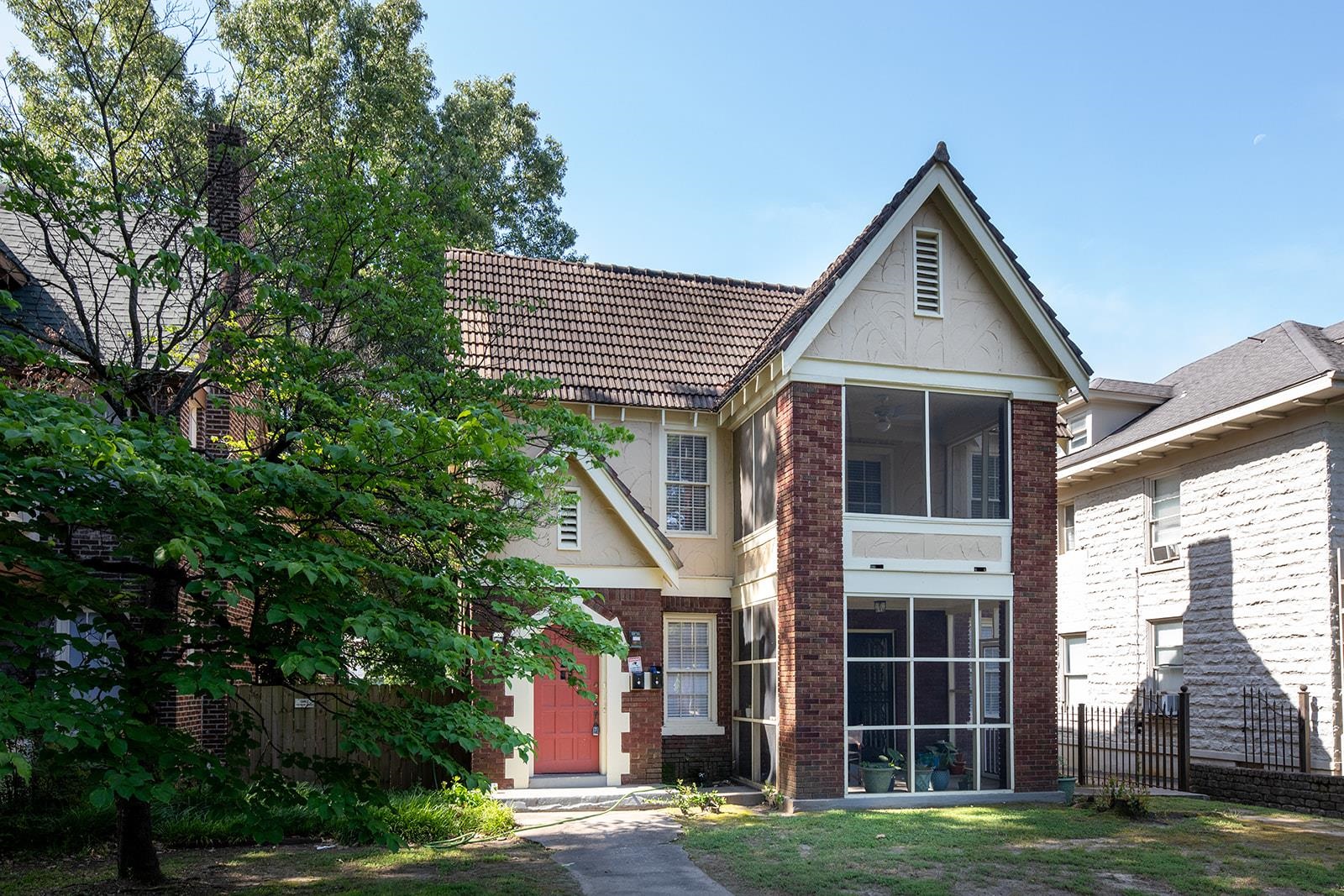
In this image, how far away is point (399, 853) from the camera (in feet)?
40.0

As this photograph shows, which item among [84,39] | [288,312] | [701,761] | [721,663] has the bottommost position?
[701,761]

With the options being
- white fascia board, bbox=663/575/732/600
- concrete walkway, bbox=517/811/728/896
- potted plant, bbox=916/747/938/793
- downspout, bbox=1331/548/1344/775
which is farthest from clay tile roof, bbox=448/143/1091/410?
concrete walkway, bbox=517/811/728/896

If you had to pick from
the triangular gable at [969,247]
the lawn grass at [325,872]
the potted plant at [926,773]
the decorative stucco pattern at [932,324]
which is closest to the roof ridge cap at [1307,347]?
the triangular gable at [969,247]

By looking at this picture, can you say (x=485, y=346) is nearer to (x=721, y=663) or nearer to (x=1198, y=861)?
(x=721, y=663)

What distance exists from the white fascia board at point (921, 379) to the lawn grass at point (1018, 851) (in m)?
6.28

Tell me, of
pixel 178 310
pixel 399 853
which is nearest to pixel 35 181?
pixel 399 853

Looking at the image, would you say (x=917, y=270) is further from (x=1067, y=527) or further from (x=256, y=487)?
(x=256, y=487)

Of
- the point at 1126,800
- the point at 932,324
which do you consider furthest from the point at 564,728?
the point at 932,324

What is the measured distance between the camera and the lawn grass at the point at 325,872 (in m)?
10.4

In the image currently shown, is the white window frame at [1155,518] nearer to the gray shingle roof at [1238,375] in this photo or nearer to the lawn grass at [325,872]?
the gray shingle roof at [1238,375]

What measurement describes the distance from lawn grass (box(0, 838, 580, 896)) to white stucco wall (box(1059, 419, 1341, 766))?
12.8 meters

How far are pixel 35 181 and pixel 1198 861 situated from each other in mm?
13420

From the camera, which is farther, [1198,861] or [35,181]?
[1198,861]

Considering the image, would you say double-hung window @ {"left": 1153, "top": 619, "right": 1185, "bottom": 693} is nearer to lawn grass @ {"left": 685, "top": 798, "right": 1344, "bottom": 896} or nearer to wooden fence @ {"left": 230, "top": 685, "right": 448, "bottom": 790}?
lawn grass @ {"left": 685, "top": 798, "right": 1344, "bottom": 896}
